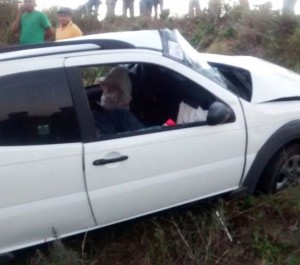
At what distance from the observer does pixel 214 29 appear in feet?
39.4

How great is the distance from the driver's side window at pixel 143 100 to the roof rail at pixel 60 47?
165mm

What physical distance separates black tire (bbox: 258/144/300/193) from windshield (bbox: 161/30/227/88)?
803 millimetres

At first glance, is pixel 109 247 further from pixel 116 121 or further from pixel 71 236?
pixel 116 121

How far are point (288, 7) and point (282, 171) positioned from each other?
6949mm

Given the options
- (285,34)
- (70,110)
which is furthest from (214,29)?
(70,110)

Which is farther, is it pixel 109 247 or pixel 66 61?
pixel 109 247

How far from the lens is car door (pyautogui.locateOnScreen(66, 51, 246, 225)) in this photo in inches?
176

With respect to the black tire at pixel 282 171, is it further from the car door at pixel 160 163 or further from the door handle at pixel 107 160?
the door handle at pixel 107 160

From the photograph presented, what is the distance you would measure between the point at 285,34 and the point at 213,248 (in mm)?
6747

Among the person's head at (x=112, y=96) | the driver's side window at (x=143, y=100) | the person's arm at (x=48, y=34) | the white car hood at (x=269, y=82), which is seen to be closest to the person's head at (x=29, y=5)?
the person's arm at (x=48, y=34)

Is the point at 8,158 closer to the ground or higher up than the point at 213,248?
higher up

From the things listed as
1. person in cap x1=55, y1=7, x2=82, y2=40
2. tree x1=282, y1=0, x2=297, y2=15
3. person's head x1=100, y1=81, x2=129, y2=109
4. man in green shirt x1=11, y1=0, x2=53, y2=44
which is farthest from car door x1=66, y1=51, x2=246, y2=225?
tree x1=282, y1=0, x2=297, y2=15

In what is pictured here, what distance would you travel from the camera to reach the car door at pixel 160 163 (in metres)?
4.46

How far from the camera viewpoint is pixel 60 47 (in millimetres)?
4656
